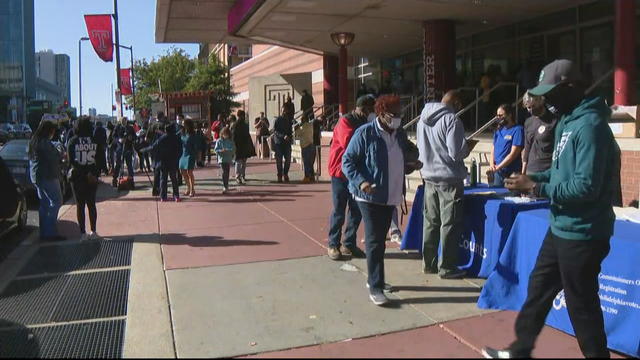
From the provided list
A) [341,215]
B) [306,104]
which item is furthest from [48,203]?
[306,104]

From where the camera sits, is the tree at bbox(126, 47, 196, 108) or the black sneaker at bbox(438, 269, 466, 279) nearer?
the black sneaker at bbox(438, 269, 466, 279)

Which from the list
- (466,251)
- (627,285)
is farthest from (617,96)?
(627,285)

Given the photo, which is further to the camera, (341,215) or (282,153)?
(282,153)

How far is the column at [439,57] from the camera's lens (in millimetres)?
15328

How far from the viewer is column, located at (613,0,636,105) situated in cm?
986

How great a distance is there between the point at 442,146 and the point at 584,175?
7.98 feet

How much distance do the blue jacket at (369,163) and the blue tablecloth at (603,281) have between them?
44.7 inches

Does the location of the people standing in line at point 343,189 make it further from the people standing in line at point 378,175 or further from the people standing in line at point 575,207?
the people standing in line at point 575,207

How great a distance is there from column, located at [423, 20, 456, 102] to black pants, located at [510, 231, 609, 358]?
1210 cm

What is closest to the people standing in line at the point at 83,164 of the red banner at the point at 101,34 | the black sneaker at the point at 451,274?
the black sneaker at the point at 451,274

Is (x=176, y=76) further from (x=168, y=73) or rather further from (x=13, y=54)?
(x=13, y=54)

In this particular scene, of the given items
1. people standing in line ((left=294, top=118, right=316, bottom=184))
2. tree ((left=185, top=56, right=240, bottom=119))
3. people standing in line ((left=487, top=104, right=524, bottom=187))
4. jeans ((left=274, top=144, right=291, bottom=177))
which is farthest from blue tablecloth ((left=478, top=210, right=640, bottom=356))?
tree ((left=185, top=56, right=240, bottom=119))

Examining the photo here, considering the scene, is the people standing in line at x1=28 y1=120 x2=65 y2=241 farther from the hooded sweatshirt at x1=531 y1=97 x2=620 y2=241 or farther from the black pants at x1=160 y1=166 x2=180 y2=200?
the hooded sweatshirt at x1=531 y1=97 x2=620 y2=241

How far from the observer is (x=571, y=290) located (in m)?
3.41
